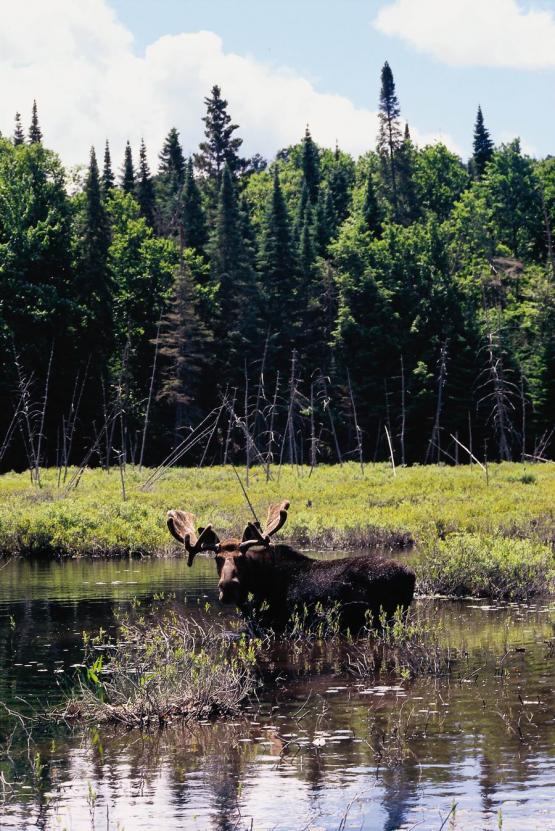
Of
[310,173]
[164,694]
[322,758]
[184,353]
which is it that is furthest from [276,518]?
[310,173]

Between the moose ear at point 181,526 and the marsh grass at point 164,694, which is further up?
the moose ear at point 181,526

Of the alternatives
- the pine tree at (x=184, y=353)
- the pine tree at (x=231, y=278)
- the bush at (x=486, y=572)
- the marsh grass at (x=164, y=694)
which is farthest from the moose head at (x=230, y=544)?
the pine tree at (x=231, y=278)

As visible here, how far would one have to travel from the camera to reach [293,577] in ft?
48.1

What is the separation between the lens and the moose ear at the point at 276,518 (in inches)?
555

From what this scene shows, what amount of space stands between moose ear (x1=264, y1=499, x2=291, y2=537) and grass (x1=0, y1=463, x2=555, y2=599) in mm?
4375

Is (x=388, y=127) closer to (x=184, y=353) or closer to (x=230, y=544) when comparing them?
(x=184, y=353)

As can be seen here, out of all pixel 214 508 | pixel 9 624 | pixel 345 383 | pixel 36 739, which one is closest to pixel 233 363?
pixel 345 383

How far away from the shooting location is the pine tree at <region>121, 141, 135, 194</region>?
108 metres

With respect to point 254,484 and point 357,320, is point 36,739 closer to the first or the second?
point 254,484

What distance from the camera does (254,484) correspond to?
1601 inches

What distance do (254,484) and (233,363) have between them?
34.6m

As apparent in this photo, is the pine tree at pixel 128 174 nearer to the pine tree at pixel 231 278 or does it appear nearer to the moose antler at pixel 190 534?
the pine tree at pixel 231 278

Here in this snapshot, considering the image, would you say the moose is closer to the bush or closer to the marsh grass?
the marsh grass

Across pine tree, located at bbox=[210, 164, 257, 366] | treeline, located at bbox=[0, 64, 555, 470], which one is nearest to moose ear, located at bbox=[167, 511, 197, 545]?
treeline, located at bbox=[0, 64, 555, 470]
